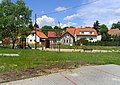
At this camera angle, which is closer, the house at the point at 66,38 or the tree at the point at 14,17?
the tree at the point at 14,17

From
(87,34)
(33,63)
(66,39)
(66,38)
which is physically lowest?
(33,63)

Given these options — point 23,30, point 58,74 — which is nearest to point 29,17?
point 23,30

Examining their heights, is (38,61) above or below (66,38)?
below

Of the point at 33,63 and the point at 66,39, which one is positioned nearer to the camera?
the point at 33,63

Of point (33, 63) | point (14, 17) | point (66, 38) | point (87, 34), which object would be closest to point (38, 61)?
point (33, 63)

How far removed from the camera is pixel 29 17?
44625 mm

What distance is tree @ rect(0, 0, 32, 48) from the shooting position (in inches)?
1703

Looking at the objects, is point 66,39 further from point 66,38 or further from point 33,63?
point 33,63

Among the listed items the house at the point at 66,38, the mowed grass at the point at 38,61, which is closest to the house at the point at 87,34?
the house at the point at 66,38

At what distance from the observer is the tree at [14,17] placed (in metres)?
43.2

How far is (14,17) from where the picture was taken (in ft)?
→ 141

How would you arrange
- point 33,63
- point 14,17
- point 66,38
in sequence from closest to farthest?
point 33,63 < point 14,17 < point 66,38

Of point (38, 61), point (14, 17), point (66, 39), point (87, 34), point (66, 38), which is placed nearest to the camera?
point (38, 61)

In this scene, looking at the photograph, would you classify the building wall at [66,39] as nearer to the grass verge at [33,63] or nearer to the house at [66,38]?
the house at [66,38]
